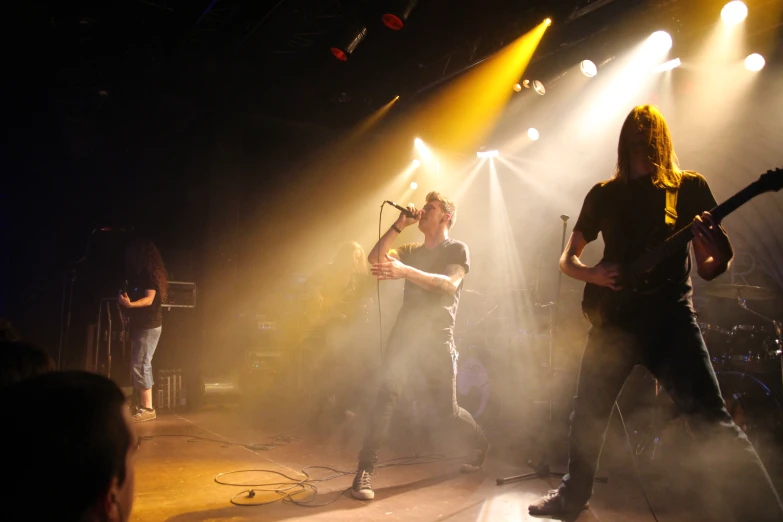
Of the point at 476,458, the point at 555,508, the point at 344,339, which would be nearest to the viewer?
the point at 555,508

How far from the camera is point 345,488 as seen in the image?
396cm

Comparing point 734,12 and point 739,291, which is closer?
point 739,291

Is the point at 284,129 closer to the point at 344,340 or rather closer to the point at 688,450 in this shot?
the point at 344,340

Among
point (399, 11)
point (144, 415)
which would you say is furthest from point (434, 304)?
point (144, 415)

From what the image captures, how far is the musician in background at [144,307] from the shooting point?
6.67 metres

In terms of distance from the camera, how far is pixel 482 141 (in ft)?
31.9

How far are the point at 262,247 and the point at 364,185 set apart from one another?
2.40 m

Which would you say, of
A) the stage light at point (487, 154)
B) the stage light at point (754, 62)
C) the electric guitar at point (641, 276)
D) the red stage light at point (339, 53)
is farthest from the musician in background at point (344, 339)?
the stage light at point (754, 62)

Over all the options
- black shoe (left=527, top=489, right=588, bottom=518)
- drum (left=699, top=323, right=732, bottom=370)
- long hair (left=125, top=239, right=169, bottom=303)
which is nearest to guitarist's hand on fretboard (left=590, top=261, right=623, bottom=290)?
black shoe (left=527, top=489, right=588, bottom=518)

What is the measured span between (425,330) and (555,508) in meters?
1.64

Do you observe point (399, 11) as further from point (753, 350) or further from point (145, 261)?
point (753, 350)

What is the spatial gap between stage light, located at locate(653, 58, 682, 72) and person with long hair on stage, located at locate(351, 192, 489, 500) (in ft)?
15.3

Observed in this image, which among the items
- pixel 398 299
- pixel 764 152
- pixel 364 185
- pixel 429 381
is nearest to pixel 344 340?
pixel 398 299

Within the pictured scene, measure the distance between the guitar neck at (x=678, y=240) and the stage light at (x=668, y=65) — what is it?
18.2 ft
